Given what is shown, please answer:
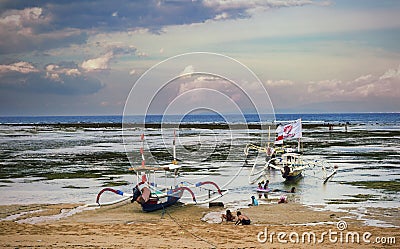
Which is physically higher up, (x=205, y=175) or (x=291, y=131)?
(x=291, y=131)

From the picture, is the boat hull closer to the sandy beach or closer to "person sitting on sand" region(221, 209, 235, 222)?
the sandy beach

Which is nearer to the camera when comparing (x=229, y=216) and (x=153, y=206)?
(x=229, y=216)

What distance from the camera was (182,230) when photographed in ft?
58.7

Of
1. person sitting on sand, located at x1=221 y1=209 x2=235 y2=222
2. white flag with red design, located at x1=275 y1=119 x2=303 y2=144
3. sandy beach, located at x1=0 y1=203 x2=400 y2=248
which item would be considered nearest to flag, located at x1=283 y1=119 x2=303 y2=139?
white flag with red design, located at x1=275 y1=119 x2=303 y2=144

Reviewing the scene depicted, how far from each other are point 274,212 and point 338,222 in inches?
116

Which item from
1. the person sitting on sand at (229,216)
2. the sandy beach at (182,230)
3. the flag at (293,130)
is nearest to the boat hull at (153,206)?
Result: the sandy beach at (182,230)

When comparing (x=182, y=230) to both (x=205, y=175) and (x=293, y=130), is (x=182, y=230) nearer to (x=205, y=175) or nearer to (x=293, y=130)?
(x=205, y=175)

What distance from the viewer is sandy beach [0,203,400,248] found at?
1578 cm

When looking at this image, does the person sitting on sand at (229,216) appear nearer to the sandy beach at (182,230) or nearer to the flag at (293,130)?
the sandy beach at (182,230)

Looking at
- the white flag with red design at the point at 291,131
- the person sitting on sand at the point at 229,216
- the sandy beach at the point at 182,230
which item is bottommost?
the sandy beach at the point at 182,230

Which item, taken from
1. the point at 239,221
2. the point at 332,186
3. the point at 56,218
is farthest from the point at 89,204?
the point at 332,186

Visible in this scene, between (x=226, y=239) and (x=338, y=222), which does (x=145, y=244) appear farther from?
(x=338, y=222)

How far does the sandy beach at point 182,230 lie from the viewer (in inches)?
621

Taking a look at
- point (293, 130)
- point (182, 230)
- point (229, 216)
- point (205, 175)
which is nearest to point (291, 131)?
point (293, 130)
